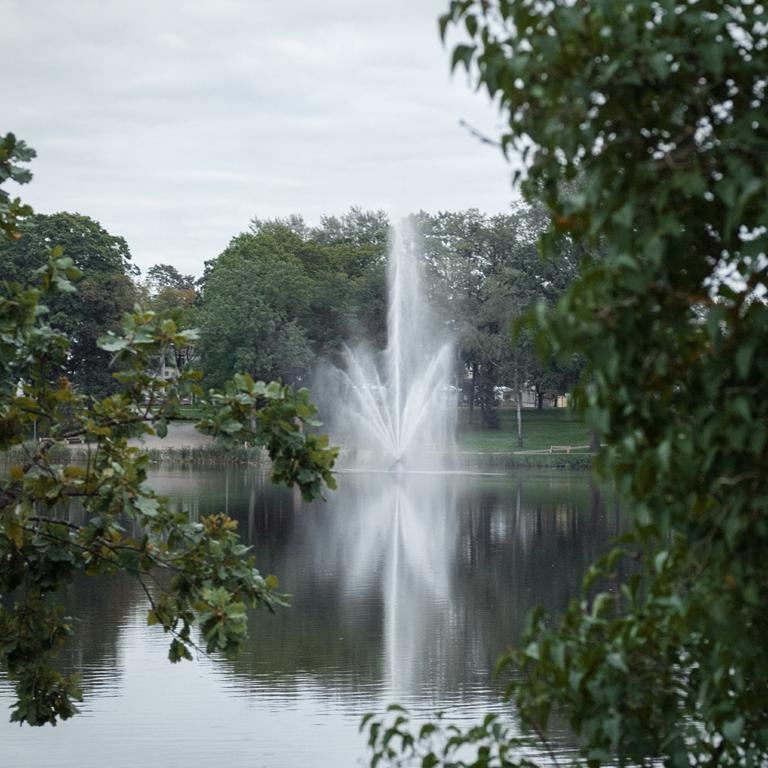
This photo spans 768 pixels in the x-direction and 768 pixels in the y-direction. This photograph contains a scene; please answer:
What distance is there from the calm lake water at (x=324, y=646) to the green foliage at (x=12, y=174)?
331 centimetres

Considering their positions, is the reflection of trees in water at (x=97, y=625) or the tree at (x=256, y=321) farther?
the tree at (x=256, y=321)

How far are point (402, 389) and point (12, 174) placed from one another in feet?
176

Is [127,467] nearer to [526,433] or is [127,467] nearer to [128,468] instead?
[128,468]

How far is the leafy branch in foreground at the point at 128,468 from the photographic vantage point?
593cm

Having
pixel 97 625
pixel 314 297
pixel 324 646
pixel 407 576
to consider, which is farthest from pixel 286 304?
pixel 324 646

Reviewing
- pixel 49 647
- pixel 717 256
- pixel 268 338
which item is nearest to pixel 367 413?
pixel 268 338

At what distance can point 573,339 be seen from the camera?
8.41 ft

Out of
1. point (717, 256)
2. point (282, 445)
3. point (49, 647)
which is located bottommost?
point (49, 647)

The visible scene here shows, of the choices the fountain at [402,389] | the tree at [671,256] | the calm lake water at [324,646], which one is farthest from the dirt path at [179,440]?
the tree at [671,256]

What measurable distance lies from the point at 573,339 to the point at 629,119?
1.58ft

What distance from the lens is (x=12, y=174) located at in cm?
627

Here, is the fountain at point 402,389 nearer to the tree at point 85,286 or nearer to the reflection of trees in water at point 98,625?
the tree at point 85,286

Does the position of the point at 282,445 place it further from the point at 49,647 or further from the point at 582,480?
the point at 582,480

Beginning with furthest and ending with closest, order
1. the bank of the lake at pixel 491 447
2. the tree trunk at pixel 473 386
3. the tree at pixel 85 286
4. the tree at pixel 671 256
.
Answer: the tree trunk at pixel 473 386, the tree at pixel 85 286, the bank of the lake at pixel 491 447, the tree at pixel 671 256
